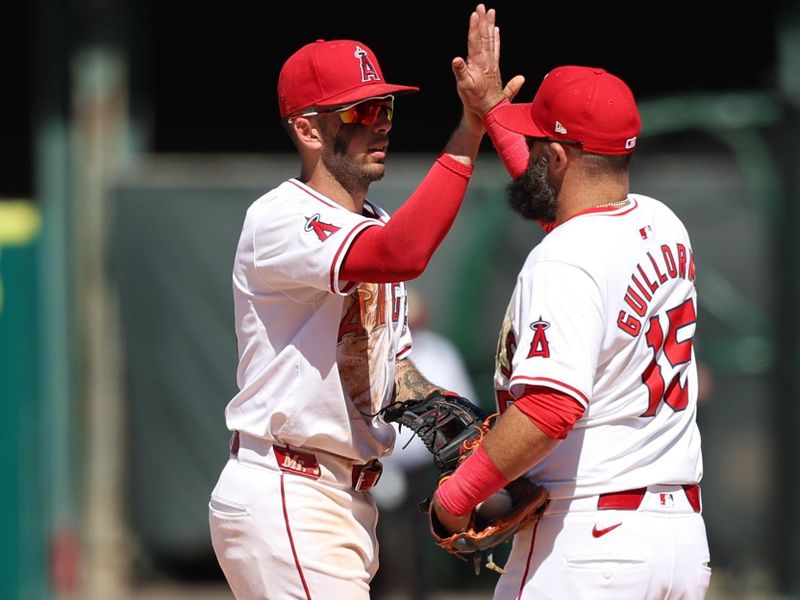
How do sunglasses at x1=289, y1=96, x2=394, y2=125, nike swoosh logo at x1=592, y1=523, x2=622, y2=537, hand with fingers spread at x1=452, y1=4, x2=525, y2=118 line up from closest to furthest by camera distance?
nike swoosh logo at x1=592, y1=523, x2=622, y2=537, hand with fingers spread at x1=452, y1=4, x2=525, y2=118, sunglasses at x1=289, y1=96, x2=394, y2=125

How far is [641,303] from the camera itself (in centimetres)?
347

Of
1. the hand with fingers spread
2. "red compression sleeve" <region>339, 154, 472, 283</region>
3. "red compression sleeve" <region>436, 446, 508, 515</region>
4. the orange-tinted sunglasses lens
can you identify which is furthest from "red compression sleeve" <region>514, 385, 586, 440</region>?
the orange-tinted sunglasses lens

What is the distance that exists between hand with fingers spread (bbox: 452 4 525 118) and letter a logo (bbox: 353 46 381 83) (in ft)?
0.87

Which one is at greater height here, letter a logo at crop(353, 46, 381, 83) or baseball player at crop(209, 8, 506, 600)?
letter a logo at crop(353, 46, 381, 83)

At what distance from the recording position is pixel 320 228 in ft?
12.0

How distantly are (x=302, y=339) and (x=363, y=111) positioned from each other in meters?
0.66

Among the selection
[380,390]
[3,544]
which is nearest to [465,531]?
[380,390]

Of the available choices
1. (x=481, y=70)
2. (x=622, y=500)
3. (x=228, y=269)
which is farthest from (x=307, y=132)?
(x=228, y=269)

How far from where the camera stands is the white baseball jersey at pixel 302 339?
371 centimetres

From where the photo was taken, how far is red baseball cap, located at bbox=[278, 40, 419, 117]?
3850 millimetres

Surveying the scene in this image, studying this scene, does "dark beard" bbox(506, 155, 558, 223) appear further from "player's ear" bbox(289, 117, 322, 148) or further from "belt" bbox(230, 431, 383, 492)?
"belt" bbox(230, 431, 383, 492)

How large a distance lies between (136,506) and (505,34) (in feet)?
13.7

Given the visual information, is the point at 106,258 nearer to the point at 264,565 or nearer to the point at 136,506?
the point at 136,506

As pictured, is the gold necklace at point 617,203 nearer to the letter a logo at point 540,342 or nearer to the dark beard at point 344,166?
the letter a logo at point 540,342
